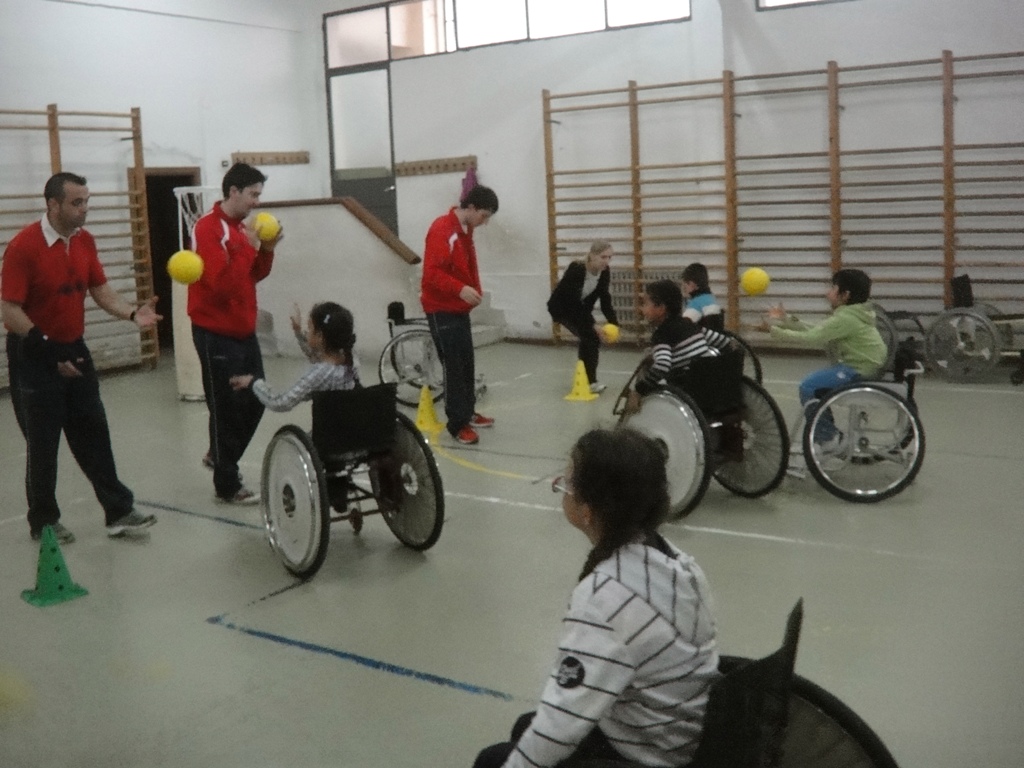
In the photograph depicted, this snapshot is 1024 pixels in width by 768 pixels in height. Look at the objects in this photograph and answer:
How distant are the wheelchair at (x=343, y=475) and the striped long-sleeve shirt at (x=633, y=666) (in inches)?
86.5

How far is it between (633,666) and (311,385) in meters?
2.55

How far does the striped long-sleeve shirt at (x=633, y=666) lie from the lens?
157cm

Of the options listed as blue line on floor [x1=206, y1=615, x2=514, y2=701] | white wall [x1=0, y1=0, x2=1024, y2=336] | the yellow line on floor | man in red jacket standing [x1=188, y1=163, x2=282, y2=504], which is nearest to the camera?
blue line on floor [x1=206, y1=615, x2=514, y2=701]

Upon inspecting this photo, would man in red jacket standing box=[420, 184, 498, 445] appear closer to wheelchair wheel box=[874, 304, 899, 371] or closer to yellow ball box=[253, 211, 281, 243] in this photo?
yellow ball box=[253, 211, 281, 243]

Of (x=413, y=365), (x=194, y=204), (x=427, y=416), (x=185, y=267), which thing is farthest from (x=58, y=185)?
(x=194, y=204)

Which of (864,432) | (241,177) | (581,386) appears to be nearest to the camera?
(241,177)

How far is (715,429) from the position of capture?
4.47 metres

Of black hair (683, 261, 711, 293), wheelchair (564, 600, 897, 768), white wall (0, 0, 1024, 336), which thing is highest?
white wall (0, 0, 1024, 336)

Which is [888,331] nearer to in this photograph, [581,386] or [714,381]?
[581,386]

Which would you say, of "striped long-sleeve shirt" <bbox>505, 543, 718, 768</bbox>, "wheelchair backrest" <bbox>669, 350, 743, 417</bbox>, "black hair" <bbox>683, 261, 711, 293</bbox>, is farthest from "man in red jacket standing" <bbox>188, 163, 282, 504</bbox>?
"striped long-sleeve shirt" <bbox>505, 543, 718, 768</bbox>

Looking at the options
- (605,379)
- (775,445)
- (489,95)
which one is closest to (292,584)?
(775,445)

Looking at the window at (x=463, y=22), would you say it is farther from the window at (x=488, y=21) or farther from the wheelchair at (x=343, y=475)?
the wheelchair at (x=343, y=475)

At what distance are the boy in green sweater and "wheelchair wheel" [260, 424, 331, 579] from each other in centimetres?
216

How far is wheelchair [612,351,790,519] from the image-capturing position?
4.18 m
